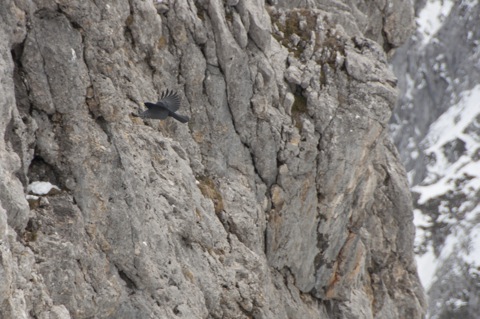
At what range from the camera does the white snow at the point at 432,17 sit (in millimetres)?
187000

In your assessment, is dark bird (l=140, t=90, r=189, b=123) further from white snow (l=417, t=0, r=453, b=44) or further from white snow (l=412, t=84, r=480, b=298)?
white snow (l=417, t=0, r=453, b=44)

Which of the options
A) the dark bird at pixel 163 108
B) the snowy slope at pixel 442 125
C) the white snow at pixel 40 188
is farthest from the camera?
the snowy slope at pixel 442 125

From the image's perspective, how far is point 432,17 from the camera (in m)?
190

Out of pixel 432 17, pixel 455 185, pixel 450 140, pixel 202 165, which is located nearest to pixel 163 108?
pixel 202 165

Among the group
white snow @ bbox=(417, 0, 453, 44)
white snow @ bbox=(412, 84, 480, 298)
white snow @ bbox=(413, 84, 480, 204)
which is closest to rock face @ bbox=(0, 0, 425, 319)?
white snow @ bbox=(412, 84, 480, 298)

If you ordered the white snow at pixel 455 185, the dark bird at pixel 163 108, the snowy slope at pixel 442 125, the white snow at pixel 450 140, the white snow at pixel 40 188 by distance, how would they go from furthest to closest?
1. the white snow at pixel 450 140
2. the snowy slope at pixel 442 125
3. the white snow at pixel 455 185
4. the dark bird at pixel 163 108
5. the white snow at pixel 40 188

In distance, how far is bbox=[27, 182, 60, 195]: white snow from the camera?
758 inches

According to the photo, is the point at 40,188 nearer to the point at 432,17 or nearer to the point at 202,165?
the point at 202,165

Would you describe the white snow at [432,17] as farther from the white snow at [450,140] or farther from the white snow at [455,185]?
the white snow at [455,185]

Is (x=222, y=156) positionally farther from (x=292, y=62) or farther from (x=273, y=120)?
(x=292, y=62)

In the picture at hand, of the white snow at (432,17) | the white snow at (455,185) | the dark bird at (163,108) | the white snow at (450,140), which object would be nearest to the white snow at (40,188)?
the dark bird at (163,108)

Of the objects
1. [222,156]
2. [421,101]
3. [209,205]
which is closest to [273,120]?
[222,156]

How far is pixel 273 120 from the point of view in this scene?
95.2ft

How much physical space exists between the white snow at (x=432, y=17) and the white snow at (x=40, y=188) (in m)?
176
